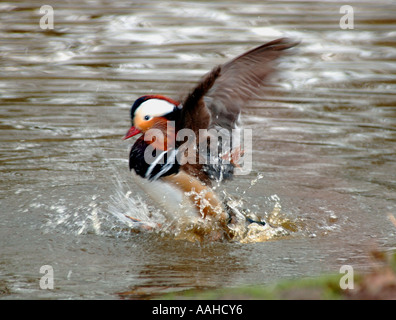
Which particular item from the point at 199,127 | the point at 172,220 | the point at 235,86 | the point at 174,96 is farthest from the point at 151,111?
the point at 174,96

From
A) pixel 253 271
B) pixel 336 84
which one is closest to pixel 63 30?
pixel 336 84

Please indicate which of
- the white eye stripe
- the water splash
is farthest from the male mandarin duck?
the water splash

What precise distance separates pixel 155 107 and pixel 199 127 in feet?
2.03

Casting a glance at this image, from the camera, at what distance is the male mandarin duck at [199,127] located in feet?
16.2

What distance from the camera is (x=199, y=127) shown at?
4922 millimetres

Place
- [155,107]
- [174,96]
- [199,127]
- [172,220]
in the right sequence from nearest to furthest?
[199,127] < [155,107] < [172,220] < [174,96]

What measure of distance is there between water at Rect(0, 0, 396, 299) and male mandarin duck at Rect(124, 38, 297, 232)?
0.15m

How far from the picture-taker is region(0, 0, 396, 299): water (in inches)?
196

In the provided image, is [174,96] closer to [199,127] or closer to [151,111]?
[151,111]

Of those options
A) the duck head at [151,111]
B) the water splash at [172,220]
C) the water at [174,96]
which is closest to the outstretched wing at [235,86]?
the water at [174,96]

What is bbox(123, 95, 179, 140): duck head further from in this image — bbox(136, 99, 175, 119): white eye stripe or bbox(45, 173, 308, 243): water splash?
bbox(45, 173, 308, 243): water splash
